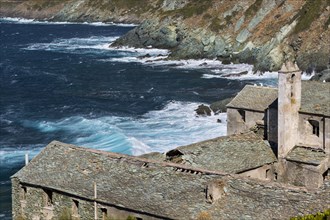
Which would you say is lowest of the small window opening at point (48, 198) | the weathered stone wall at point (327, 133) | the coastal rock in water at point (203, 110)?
the small window opening at point (48, 198)

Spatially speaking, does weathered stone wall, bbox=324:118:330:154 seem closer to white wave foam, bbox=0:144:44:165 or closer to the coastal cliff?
white wave foam, bbox=0:144:44:165

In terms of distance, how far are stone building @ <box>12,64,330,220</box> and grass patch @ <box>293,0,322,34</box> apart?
60.1 m

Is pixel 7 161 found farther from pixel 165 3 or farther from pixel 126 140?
pixel 165 3

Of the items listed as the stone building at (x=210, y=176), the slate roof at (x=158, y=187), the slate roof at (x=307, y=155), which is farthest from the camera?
the slate roof at (x=307, y=155)

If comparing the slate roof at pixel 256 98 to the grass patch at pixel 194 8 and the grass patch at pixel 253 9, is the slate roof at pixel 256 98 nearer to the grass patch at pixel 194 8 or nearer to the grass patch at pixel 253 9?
the grass patch at pixel 253 9

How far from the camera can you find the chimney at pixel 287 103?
41031 mm

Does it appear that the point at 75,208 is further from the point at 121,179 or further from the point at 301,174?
the point at 301,174

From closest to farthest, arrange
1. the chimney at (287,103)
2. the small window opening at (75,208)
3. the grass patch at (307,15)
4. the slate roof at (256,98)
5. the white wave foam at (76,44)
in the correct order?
the small window opening at (75,208)
the chimney at (287,103)
the slate roof at (256,98)
the grass patch at (307,15)
the white wave foam at (76,44)

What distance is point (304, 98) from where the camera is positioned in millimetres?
43094

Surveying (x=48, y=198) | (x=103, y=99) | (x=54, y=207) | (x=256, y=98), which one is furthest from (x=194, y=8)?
(x=54, y=207)

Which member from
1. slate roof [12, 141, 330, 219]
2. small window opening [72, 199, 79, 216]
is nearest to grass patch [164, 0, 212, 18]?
slate roof [12, 141, 330, 219]

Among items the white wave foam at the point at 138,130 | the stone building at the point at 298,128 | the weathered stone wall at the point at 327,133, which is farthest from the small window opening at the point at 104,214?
the white wave foam at the point at 138,130

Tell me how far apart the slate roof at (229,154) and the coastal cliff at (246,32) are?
5030 cm

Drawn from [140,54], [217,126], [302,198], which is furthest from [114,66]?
[302,198]
